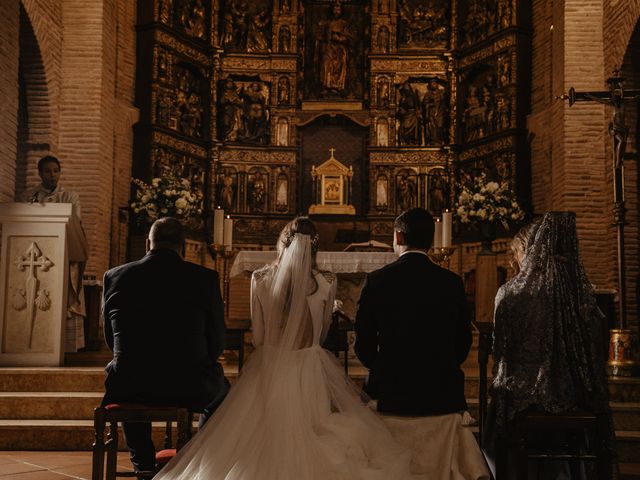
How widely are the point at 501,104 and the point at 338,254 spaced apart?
19.8 feet

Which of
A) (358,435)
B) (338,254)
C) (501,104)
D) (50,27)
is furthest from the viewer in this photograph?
(501,104)

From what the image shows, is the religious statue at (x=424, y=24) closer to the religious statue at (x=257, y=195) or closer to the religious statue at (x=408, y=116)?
the religious statue at (x=408, y=116)

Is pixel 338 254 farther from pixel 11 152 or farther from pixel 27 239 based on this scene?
pixel 11 152

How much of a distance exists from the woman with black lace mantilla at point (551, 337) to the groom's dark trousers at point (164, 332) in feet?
4.92

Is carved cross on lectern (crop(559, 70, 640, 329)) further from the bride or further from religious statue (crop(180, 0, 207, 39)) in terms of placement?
religious statue (crop(180, 0, 207, 39))

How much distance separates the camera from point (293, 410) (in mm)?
3986

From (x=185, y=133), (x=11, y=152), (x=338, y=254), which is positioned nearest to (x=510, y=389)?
(x=338, y=254)

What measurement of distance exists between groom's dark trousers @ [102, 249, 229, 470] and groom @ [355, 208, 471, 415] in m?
0.80

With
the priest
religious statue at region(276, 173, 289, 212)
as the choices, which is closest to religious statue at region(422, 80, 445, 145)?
religious statue at region(276, 173, 289, 212)

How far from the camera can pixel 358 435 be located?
3.89 meters

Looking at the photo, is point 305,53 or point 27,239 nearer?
point 27,239

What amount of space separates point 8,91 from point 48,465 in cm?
588

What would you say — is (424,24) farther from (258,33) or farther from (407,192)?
(407,192)

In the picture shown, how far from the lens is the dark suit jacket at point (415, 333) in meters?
3.95
